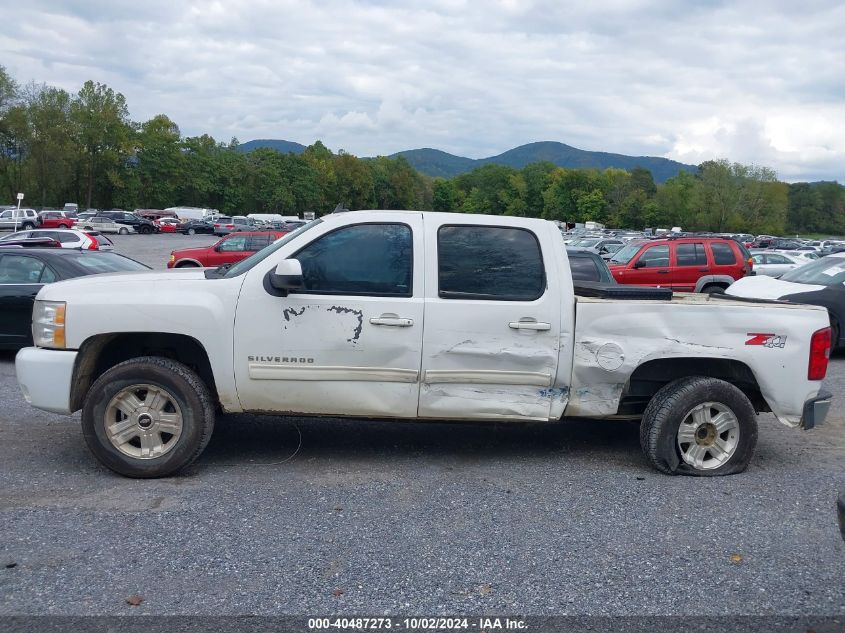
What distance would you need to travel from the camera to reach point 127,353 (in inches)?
228

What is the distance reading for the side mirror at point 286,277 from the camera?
5082mm

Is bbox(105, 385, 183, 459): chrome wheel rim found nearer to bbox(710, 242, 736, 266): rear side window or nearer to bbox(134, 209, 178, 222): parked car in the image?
bbox(710, 242, 736, 266): rear side window

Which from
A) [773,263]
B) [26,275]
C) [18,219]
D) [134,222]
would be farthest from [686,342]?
[134,222]

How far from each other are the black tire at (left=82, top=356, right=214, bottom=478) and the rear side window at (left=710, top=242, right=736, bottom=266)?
14.8 m

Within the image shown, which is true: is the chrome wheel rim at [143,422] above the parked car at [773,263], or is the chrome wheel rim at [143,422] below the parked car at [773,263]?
below

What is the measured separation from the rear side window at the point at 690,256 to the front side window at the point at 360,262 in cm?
1334

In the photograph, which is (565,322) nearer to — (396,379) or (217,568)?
(396,379)

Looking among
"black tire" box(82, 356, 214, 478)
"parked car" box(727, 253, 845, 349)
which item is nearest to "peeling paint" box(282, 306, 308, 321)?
"black tire" box(82, 356, 214, 478)

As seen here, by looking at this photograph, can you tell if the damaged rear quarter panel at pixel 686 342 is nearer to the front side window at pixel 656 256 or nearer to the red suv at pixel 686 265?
the red suv at pixel 686 265

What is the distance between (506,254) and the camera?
561 cm

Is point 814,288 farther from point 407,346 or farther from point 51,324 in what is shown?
point 51,324

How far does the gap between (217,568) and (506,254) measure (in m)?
2.87

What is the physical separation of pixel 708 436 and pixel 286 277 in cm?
317

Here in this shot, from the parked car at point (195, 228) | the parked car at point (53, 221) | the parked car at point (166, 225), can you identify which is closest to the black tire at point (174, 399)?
the parked car at point (53, 221)
